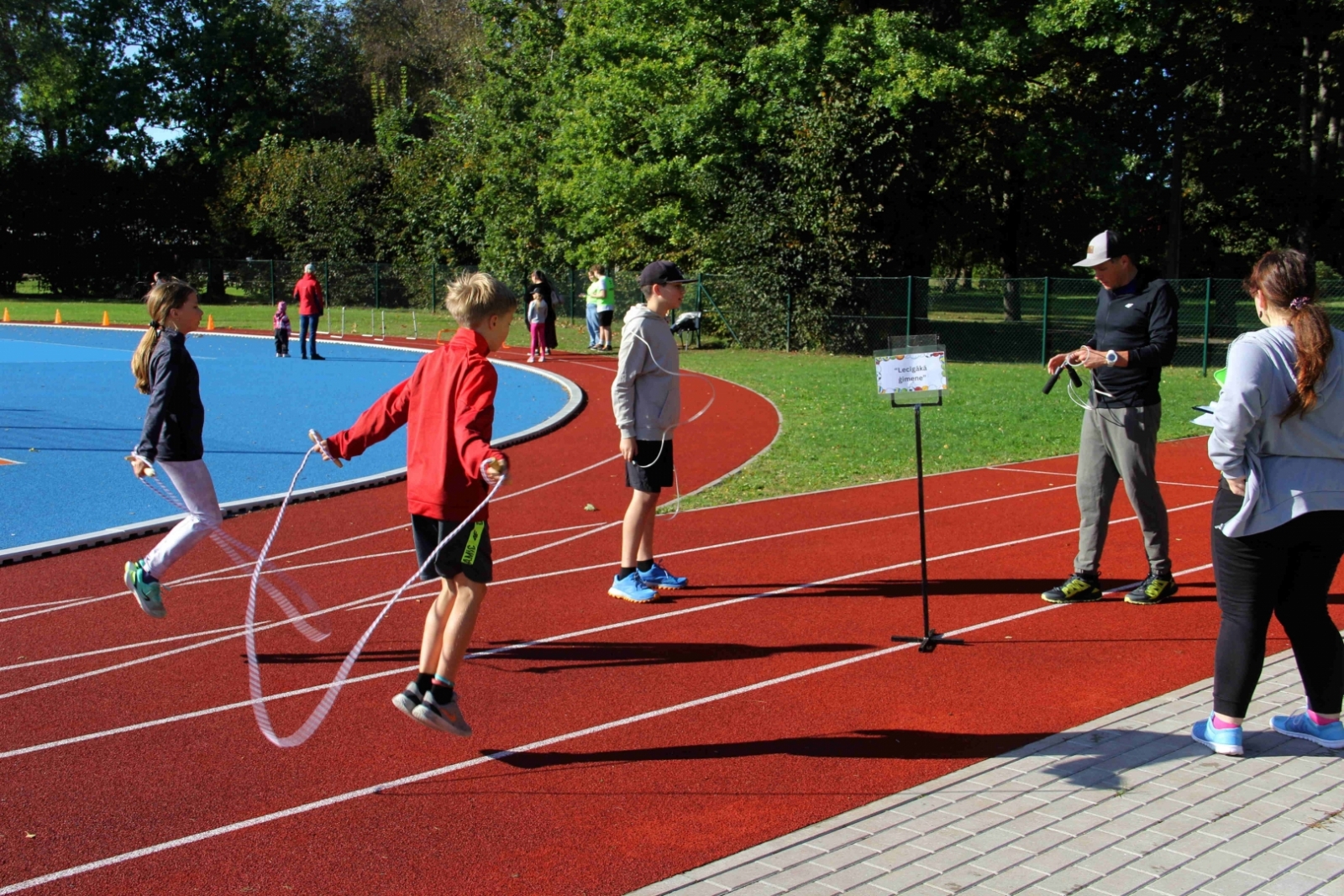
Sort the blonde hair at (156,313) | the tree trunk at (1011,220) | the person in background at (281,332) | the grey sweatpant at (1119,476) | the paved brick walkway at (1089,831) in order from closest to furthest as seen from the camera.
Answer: the paved brick walkway at (1089,831), the blonde hair at (156,313), the grey sweatpant at (1119,476), the person in background at (281,332), the tree trunk at (1011,220)

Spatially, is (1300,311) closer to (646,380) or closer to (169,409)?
(646,380)

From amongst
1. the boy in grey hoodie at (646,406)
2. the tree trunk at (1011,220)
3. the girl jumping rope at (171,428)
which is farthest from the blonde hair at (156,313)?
the tree trunk at (1011,220)

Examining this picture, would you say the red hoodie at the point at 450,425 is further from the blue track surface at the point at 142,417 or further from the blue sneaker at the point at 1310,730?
the blue track surface at the point at 142,417

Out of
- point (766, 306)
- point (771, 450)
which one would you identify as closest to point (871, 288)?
point (766, 306)

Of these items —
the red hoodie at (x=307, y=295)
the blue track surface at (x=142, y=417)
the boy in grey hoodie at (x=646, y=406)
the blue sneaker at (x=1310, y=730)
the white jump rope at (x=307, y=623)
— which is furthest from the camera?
the red hoodie at (x=307, y=295)

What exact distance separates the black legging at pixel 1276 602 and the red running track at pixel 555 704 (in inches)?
30.0

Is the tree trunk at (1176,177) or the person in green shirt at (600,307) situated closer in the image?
the person in green shirt at (600,307)

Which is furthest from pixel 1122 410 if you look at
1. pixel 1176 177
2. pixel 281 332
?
pixel 1176 177

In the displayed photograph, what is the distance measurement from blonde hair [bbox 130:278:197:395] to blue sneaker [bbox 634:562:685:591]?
3.09m

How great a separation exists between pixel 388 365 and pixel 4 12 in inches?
1804

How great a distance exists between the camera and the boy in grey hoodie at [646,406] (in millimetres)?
7426

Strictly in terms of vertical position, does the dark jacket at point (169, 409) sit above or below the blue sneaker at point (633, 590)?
above

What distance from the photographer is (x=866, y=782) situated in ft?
15.9

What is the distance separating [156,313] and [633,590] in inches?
125
